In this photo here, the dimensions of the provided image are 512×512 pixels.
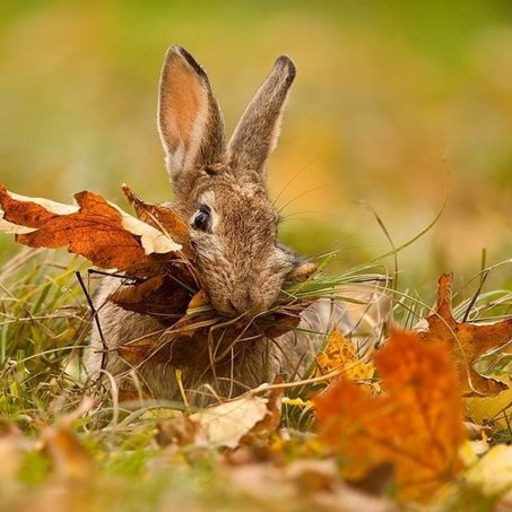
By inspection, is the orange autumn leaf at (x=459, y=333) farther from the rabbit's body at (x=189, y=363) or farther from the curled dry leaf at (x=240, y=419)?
the curled dry leaf at (x=240, y=419)

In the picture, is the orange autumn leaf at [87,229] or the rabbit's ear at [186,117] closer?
the orange autumn leaf at [87,229]

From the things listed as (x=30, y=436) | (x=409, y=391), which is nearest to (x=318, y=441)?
(x=409, y=391)

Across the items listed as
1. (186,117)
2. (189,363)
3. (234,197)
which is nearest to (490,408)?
(189,363)

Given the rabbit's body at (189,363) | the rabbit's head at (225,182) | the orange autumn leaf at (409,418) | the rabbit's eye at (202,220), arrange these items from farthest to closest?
the rabbit's eye at (202,220)
the rabbit's body at (189,363)
the rabbit's head at (225,182)
the orange autumn leaf at (409,418)

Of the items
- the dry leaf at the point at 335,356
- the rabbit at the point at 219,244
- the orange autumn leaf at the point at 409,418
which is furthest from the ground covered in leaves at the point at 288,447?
the rabbit at the point at 219,244

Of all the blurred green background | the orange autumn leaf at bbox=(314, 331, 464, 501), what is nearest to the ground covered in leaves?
the orange autumn leaf at bbox=(314, 331, 464, 501)

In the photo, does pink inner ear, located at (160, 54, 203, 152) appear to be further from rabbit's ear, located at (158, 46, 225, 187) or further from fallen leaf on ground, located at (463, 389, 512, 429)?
fallen leaf on ground, located at (463, 389, 512, 429)

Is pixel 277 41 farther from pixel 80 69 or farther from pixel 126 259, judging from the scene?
pixel 126 259
